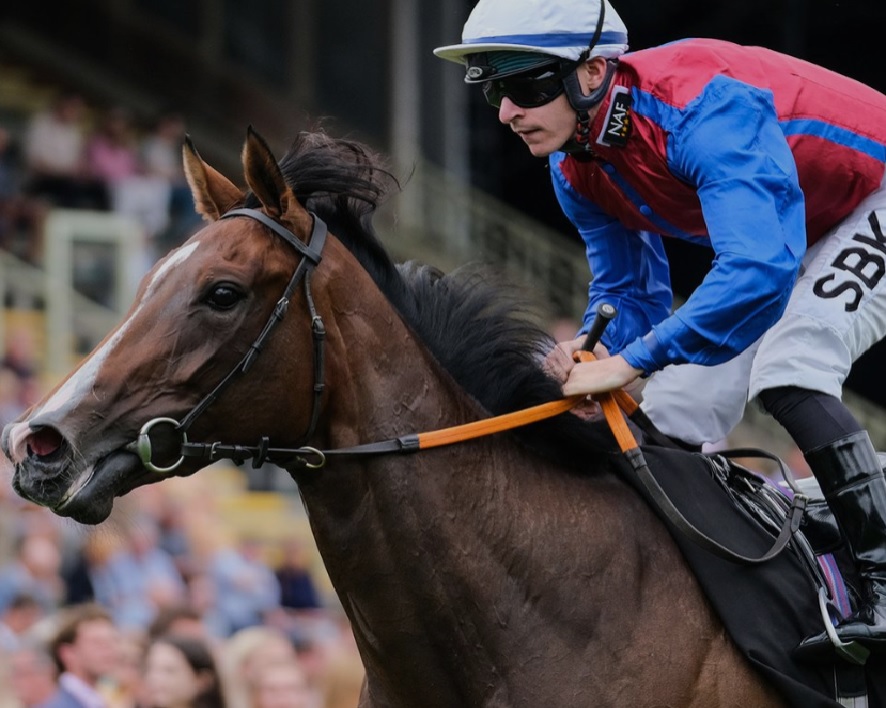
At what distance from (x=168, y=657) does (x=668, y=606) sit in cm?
245

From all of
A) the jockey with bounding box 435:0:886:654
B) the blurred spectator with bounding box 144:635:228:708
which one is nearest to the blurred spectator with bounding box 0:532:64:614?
the blurred spectator with bounding box 144:635:228:708

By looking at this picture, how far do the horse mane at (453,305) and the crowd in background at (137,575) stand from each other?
77cm

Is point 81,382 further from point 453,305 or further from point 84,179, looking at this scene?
point 84,179

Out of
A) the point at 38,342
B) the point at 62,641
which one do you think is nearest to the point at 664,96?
the point at 62,641

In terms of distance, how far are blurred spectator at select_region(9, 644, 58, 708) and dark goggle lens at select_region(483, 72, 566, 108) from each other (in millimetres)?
3098

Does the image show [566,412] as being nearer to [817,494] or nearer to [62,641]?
[817,494]

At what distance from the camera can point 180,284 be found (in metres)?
3.17

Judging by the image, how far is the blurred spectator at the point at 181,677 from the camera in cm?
524

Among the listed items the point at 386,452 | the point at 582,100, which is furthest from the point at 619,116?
the point at 386,452

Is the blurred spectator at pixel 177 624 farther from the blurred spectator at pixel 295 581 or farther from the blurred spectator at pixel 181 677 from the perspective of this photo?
the blurred spectator at pixel 295 581

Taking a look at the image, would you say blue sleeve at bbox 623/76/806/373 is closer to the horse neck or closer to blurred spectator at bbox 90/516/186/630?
the horse neck

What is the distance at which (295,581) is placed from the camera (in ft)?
29.7

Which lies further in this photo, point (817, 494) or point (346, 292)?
point (817, 494)

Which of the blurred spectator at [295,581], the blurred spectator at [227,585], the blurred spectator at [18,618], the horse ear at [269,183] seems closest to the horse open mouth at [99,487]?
the horse ear at [269,183]
